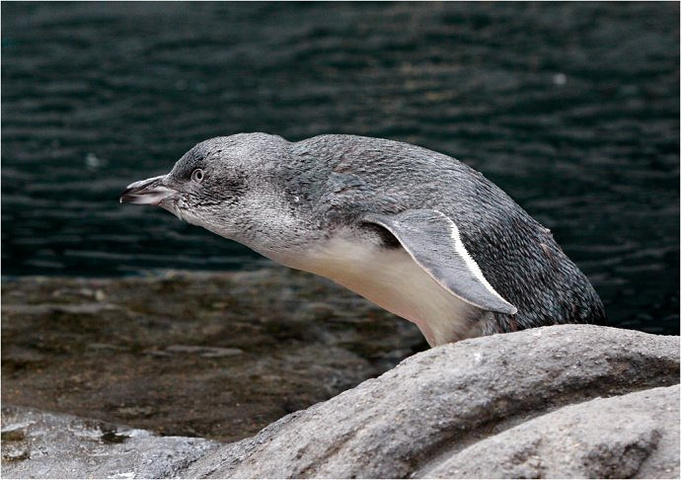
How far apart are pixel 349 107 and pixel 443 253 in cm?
752

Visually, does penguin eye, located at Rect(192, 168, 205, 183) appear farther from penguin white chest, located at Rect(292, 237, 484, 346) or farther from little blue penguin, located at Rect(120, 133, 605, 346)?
penguin white chest, located at Rect(292, 237, 484, 346)

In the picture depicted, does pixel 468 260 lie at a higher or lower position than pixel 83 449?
higher

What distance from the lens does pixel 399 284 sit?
4.65m

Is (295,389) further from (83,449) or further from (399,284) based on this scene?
(399,284)

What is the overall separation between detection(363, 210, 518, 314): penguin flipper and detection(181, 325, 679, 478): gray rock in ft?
0.89

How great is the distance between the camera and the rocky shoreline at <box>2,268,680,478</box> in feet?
11.1

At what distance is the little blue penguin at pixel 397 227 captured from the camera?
449cm

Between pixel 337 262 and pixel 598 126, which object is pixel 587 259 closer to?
pixel 598 126

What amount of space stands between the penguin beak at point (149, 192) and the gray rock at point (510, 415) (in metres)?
1.73

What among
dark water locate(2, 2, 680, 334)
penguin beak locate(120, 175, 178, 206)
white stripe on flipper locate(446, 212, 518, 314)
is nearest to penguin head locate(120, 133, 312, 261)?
penguin beak locate(120, 175, 178, 206)

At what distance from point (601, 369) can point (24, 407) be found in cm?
303

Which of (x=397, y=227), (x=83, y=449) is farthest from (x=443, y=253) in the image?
(x=83, y=449)

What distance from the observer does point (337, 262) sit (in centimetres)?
472

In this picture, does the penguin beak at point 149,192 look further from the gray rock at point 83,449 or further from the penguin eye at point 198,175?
the gray rock at point 83,449
